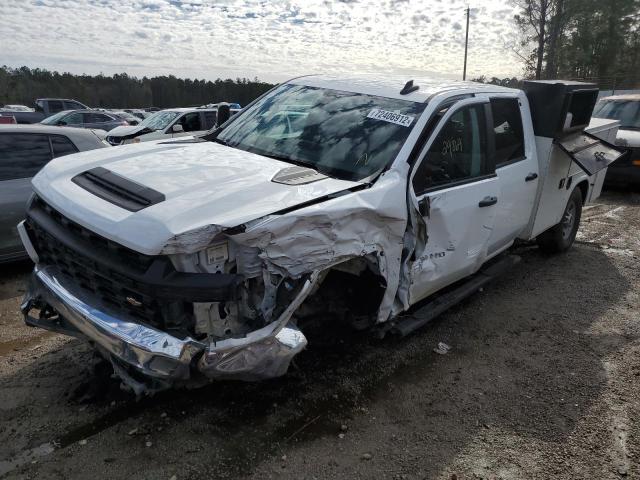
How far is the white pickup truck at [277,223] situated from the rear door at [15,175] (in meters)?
1.14

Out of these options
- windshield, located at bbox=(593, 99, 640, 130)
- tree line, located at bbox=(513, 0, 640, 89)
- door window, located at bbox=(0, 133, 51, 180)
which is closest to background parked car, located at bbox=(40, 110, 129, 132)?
door window, located at bbox=(0, 133, 51, 180)

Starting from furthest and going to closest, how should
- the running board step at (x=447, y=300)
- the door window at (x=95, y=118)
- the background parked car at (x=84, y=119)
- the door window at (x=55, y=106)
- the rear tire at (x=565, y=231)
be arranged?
the door window at (x=55, y=106) → the door window at (x=95, y=118) → the background parked car at (x=84, y=119) → the rear tire at (x=565, y=231) → the running board step at (x=447, y=300)

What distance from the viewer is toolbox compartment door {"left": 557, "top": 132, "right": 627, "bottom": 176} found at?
489 centimetres

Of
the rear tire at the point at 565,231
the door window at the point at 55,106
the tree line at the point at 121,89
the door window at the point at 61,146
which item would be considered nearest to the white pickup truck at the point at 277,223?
the rear tire at the point at 565,231

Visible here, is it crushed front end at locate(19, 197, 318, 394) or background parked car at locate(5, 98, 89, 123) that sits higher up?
crushed front end at locate(19, 197, 318, 394)

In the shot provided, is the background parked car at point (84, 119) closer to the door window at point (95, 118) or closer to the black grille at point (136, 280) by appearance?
the door window at point (95, 118)

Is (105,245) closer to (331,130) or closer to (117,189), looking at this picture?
(117,189)

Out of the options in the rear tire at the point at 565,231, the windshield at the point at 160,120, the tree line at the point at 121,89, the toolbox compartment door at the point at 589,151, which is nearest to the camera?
the toolbox compartment door at the point at 589,151

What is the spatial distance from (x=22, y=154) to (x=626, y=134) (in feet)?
33.8

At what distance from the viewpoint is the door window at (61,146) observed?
17.6 ft

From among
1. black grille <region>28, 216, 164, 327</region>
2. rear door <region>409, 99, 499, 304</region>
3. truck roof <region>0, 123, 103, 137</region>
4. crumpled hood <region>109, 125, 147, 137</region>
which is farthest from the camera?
crumpled hood <region>109, 125, 147, 137</region>

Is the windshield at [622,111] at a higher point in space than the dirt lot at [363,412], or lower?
higher

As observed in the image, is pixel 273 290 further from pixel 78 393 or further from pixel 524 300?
pixel 524 300

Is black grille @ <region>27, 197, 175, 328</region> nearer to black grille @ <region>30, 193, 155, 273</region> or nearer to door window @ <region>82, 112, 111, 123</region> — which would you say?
black grille @ <region>30, 193, 155, 273</region>
